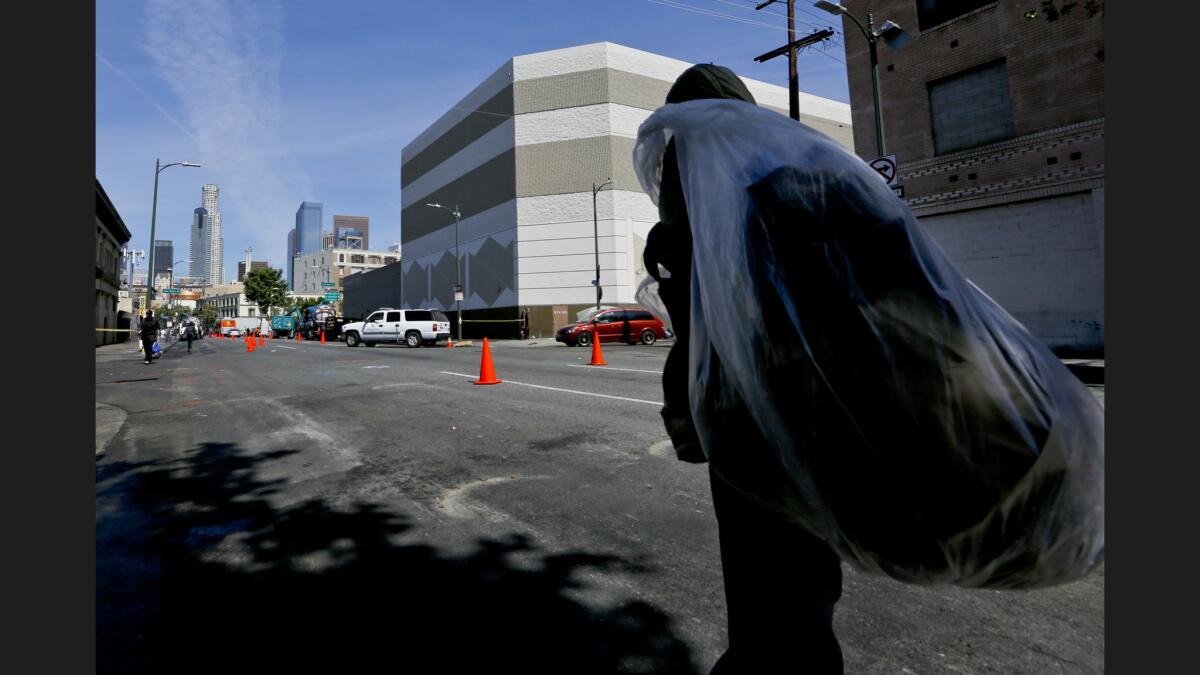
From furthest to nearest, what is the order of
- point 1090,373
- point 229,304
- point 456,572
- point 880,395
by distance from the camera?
1. point 229,304
2. point 1090,373
3. point 456,572
4. point 880,395

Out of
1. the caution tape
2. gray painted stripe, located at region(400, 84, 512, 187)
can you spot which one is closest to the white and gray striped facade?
gray painted stripe, located at region(400, 84, 512, 187)

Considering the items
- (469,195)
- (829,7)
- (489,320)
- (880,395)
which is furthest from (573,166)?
(880,395)

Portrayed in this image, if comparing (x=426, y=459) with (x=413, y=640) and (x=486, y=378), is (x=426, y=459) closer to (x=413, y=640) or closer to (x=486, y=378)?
(x=413, y=640)

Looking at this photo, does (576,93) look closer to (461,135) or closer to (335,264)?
(461,135)

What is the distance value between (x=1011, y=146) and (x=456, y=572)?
16718 mm

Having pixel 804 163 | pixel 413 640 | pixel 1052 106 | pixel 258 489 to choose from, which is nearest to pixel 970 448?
pixel 804 163

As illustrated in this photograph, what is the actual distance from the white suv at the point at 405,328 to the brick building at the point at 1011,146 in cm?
1881

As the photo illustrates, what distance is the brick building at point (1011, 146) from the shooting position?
1312cm

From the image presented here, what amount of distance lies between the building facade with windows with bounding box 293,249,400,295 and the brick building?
106 m

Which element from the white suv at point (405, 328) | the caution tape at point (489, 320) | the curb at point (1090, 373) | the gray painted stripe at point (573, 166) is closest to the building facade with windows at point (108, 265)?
the white suv at point (405, 328)

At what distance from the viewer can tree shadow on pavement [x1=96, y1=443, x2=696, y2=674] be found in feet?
6.50

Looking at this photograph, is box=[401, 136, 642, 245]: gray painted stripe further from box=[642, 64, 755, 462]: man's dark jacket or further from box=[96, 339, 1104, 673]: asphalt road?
box=[642, 64, 755, 462]: man's dark jacket

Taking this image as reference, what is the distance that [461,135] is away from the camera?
126 ft

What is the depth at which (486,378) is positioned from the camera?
977cm
